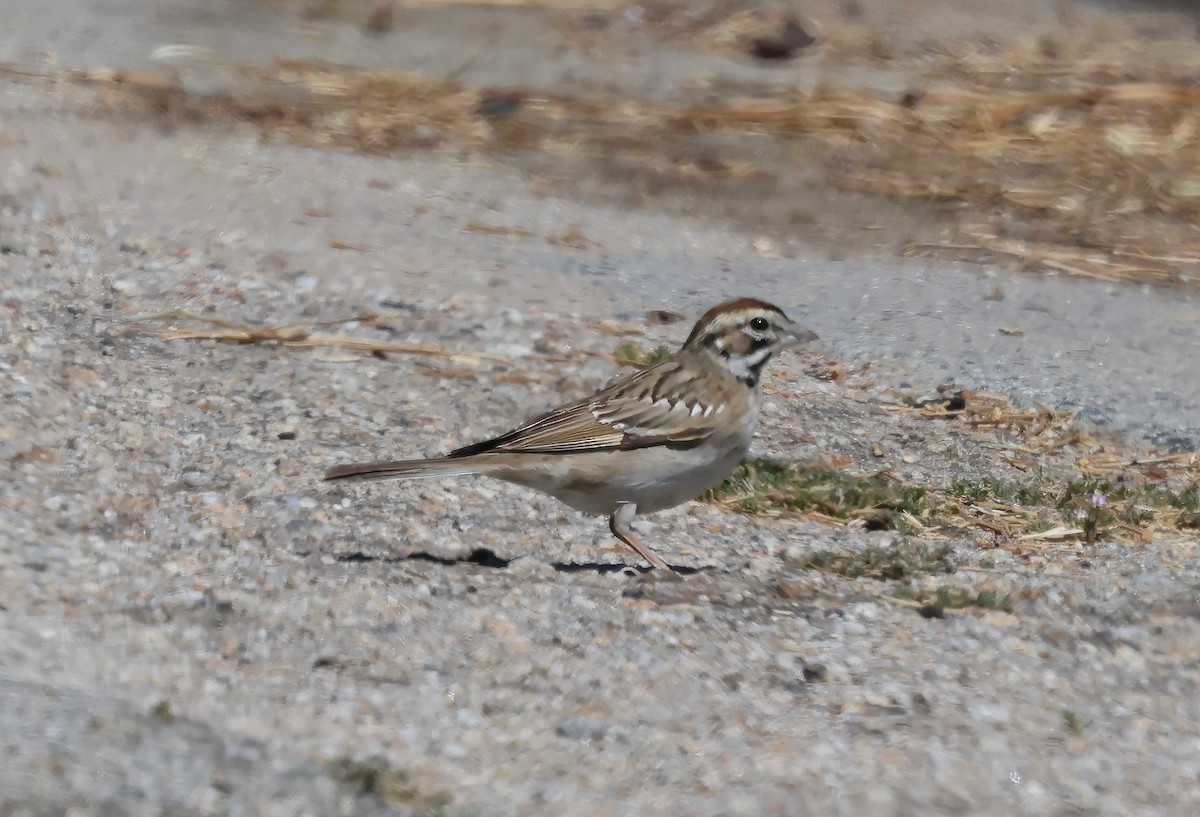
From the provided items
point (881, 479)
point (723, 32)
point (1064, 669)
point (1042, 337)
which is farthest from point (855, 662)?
point (723, 32)

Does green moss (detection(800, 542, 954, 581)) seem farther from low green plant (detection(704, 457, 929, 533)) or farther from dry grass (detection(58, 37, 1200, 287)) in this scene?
dry grass (detection(58, 37, 1200, 287))

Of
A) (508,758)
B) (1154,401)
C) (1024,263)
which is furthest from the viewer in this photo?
(1024,263)

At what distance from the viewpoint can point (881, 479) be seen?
7.59 metres

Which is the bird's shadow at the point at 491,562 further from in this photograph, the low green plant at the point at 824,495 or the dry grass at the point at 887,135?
the dry grass at the point at 887,135

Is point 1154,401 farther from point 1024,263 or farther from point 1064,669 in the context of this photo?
point 1064,669

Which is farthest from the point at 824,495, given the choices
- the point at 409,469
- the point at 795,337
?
the point at 409,469

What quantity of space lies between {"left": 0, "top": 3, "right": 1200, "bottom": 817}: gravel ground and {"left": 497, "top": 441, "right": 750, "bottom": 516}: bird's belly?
0.25 meters

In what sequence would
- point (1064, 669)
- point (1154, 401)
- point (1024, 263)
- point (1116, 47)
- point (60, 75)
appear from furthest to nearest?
point (1116, 47), point (60, 75), point (1024, 263), point (1154, 401), point (1064, 669)

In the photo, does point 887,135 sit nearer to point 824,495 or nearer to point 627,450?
point 824,495

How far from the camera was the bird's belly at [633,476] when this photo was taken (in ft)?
20.7

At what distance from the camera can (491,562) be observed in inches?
247

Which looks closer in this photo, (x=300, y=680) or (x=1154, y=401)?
(x=300, y=680)

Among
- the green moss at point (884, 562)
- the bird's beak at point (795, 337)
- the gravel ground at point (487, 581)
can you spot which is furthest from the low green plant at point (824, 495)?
the bird's beak at point (795, 337)

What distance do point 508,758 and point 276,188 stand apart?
7.39m
